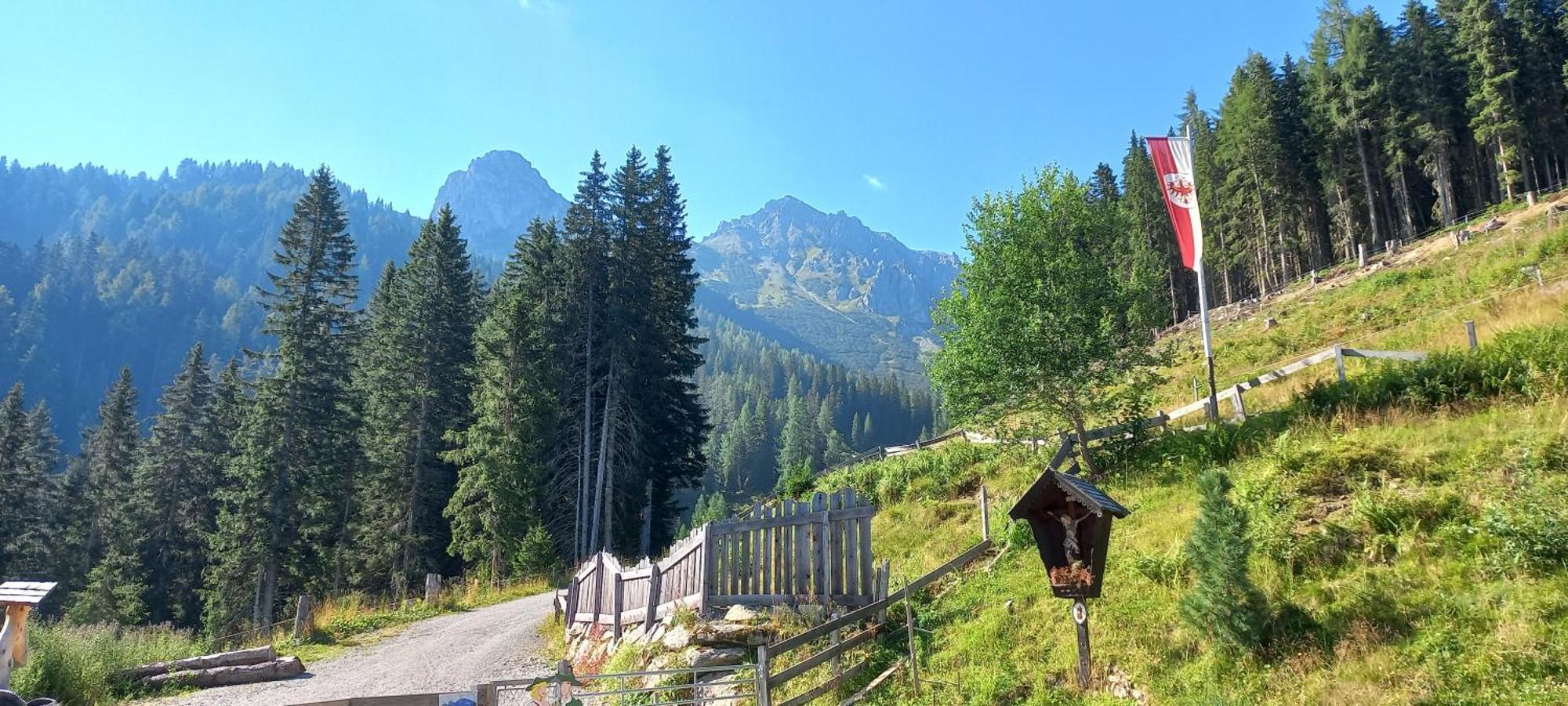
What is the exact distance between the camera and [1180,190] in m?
19.2

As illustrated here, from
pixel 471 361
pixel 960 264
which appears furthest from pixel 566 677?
pixel 471 361

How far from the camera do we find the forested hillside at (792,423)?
11850cm

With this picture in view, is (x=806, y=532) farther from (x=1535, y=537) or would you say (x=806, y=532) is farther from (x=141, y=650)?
(x=141, y=650)

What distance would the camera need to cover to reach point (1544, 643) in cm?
611

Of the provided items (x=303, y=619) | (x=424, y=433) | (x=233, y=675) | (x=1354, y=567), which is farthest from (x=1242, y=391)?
(x=424, y=433)

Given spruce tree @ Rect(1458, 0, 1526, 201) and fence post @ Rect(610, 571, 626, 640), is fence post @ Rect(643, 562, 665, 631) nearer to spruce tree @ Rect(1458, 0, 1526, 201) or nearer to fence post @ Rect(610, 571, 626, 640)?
fence post @ Rect(610, 571, 626, 640)

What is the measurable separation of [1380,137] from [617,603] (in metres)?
58.0

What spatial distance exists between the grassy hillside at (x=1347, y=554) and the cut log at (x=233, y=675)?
11841mm

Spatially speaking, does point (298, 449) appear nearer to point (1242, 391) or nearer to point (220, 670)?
point (220, 670)

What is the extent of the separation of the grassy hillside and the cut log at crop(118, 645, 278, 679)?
12435 millimetres

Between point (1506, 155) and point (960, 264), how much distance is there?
145 feet

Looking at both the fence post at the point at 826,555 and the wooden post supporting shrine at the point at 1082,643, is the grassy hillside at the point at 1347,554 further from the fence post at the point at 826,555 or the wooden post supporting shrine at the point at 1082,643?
the fence post at the point at 826,555

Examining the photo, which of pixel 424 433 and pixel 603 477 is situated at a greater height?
pixel 424 433

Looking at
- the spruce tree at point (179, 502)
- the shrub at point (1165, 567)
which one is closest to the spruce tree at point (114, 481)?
the spruce tree at point (179, 502)
